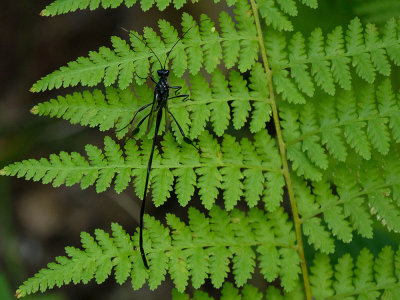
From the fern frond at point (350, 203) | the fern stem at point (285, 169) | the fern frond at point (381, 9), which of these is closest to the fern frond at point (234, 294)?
the fern stem at point (285, 169)

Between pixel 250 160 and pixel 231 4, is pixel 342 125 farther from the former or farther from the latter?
pixel 231 4

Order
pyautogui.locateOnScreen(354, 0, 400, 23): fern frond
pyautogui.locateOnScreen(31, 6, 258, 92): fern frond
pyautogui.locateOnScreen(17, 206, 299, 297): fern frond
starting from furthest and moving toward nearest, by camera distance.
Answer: pyautogui.locateOnScreen(354, 0, 400, 23): fern frond → pyautogui.locateOnScreen(31, 6, 258, 92): fern frond → pyautogui.locateOnScreen(17, 206, 299, 297): fern frond

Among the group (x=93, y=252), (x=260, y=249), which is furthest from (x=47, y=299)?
(x=260, y=249)

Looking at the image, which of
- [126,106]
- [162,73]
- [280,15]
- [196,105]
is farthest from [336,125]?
[126,106]

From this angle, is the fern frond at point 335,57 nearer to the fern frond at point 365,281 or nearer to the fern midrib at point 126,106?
the fern midrib at point 126,106

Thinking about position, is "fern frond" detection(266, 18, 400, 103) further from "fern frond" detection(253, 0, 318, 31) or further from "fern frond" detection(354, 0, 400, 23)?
"fern frond" detection(354, 0, 400, 23)

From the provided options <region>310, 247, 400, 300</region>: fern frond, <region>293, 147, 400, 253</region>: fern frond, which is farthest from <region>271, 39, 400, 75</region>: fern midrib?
<region>310, 247, 400, 300</region>: fern frond
